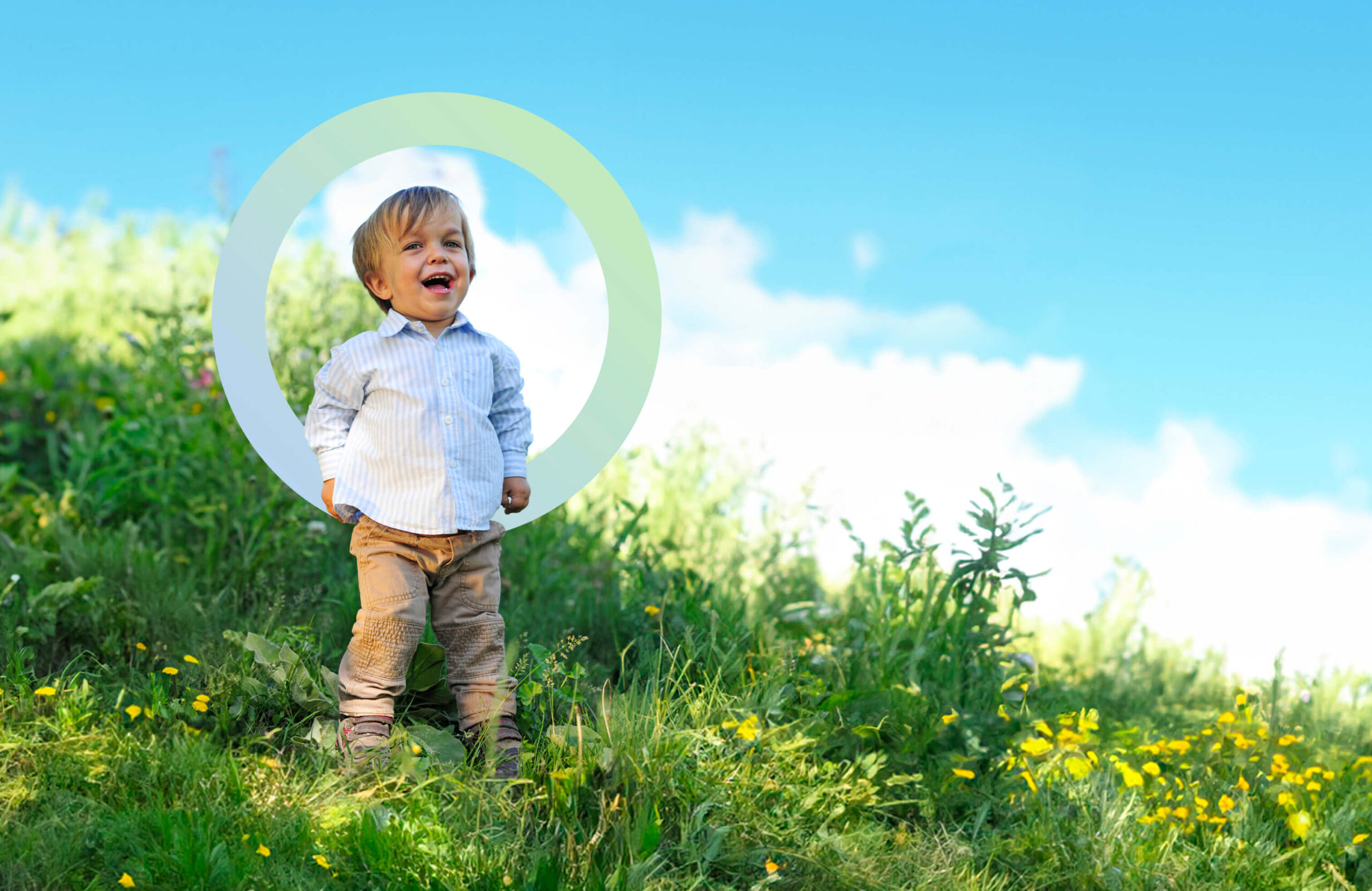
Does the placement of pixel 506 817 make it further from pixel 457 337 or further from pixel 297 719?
pixel 457 337

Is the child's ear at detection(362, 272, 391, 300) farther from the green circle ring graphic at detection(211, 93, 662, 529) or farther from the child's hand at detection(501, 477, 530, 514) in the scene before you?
the child's hand at detection(501, 477, 530, 514)

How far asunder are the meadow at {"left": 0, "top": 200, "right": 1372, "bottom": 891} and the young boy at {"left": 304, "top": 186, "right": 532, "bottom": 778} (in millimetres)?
133

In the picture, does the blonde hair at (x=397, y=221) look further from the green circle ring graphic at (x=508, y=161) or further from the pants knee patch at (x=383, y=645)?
the pants knee patch at (x=383, y=645)

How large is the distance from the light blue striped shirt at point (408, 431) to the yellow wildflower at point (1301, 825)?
2.69 metres

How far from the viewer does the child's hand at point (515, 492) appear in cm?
342

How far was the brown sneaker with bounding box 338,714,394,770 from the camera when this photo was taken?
3021 millimetres

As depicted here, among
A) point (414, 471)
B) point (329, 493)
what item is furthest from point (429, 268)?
point (329, 493)

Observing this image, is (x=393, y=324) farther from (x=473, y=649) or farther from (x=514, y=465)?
(x=473, y=649)

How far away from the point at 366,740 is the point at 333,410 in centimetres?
96

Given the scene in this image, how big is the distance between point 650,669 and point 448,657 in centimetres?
65

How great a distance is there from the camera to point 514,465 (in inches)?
135

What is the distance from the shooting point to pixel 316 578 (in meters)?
4.58

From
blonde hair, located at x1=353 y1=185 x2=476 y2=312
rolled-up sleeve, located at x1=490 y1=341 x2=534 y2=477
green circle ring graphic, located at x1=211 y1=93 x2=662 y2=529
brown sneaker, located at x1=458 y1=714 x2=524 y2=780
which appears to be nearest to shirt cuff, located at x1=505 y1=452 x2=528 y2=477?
rolled-up sleeve, located at x1=490 y1=341 x2=534 y2=477

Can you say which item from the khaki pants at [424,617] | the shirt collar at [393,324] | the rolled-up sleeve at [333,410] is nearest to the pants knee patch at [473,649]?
the khaki pants at [424,617]
